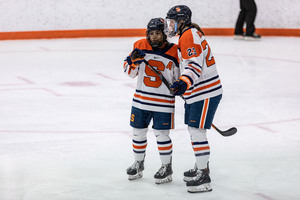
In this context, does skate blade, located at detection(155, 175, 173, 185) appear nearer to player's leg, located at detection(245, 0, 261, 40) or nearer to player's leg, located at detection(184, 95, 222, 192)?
player's leg, located at detection(184, 95, 222, 192)

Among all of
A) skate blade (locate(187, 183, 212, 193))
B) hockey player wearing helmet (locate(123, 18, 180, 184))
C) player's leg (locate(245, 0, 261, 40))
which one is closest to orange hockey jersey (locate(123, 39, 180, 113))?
hockey player wearing helmet (locate(123, 18, 180, 184))

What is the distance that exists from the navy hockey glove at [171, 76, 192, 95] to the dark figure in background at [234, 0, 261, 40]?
24.8 feet

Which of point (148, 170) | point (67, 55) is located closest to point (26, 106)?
point (148, 170)

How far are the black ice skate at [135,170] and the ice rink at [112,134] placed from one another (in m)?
0.05

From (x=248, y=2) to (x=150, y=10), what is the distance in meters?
1.75

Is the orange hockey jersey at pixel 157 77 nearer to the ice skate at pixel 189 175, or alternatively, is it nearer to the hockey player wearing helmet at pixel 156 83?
the hockey player wearing helmet at pixel 156 83

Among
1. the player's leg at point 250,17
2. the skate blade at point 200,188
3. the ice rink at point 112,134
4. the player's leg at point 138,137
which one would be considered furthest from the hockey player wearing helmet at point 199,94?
the player's leg at point 250,17

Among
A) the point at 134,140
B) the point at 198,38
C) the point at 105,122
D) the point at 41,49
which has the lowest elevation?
the point at 41,49

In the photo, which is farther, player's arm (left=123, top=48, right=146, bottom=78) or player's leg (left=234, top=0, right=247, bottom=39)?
player's leg (left=234, top=0, right=247, bottom=39)

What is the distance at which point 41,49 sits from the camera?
29.5ft

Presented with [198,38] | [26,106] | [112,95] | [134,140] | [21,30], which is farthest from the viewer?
[21,30]

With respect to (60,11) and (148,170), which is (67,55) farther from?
(148,170)

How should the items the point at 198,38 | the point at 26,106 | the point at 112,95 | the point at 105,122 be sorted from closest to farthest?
the point at 198,38 → the point at 105,122 → the point at 26,106 → the point at 112,95

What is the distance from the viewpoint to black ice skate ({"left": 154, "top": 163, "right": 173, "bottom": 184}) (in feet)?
10.7
